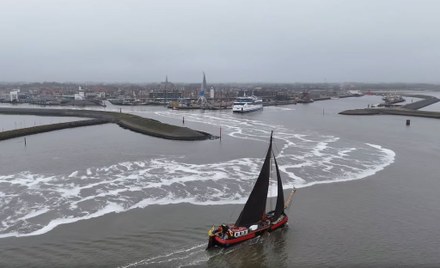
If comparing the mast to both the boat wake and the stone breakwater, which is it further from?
the stone breakwater

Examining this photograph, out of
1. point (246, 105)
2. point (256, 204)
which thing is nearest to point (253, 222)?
point (256, 204)

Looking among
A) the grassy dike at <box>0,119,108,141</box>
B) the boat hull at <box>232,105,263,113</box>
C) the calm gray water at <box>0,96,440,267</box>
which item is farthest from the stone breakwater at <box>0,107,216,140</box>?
the boat hull at <box>232,105,263,113</box>

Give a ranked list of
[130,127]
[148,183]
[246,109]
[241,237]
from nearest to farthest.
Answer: [241,237] → [148,183] → [130,127] → [246,109]

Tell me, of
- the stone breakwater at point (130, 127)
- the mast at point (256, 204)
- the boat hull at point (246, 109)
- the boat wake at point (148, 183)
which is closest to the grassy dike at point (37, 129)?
Answer: the stone breakwater at point (130, 127)

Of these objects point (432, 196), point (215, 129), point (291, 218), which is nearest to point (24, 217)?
point (291, 218)

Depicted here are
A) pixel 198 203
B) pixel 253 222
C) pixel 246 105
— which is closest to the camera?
pixel 253 222

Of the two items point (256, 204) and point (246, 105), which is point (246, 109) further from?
point (256, 204)

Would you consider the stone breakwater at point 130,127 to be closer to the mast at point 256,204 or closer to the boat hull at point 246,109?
the mast at point 256,204
